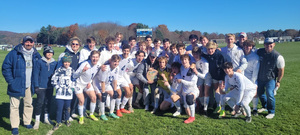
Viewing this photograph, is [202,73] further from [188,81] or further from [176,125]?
[176,125]

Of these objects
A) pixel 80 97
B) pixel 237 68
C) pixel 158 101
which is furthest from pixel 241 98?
pixel 80 97

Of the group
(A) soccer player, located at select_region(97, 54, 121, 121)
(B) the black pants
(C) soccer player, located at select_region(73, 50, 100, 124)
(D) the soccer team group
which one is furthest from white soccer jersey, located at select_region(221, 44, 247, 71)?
(B) the black pants

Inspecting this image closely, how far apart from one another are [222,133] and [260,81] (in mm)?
1843

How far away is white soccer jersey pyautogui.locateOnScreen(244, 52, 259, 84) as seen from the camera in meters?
4.78

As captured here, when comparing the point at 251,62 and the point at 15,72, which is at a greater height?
the point at 251,62

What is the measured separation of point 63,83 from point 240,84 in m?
3.94

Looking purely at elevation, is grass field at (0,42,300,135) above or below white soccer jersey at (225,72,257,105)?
below

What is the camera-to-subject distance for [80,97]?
4504 millimetres

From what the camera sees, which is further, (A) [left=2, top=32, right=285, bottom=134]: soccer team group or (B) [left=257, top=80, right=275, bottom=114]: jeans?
(B) [left=257, top=80, right=275, bottom=114]: jeans

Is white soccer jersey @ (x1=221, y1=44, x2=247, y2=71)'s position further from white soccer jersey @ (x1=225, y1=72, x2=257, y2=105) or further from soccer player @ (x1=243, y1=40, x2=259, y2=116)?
white soccer jersey @ (x1=225, y1=72, x2=257, y2=105)

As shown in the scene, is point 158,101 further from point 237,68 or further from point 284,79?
point 284,79

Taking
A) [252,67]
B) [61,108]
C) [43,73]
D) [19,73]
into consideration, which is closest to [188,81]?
[252,67]

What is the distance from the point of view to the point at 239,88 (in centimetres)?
442

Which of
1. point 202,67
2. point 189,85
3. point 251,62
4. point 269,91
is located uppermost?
point 251,62
